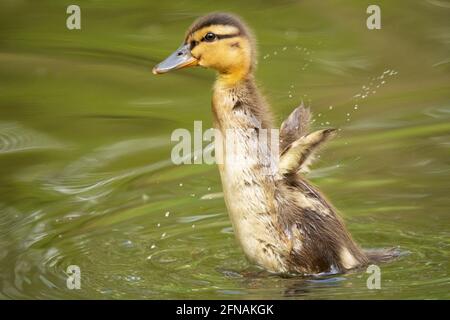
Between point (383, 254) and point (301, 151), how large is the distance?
726mm

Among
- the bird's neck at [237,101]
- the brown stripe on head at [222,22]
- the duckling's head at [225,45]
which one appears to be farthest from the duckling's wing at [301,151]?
the brown stripe on head at [222,22]

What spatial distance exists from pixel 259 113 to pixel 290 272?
0.78 metres

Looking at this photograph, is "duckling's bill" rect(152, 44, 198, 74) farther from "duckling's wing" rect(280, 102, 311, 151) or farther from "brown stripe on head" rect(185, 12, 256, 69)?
"duckling's wing" rect(280, 102, 311, 151)

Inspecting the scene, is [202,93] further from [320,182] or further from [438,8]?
[438,8]

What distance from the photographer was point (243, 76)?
6.49m

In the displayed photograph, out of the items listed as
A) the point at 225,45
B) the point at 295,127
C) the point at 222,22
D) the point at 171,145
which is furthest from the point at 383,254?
the point at 171,145

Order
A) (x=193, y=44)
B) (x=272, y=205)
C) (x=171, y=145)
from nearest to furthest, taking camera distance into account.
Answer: (x=272, y=205) < (x=193, y=44) < (x=171, y=145)

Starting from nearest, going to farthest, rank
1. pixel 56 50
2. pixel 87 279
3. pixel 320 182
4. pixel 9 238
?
pixel 87 279 → pixel 9 238 → pixel 320 182 → pixel 56 50

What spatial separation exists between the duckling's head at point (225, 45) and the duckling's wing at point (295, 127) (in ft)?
1.19

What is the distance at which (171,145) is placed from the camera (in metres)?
8.27

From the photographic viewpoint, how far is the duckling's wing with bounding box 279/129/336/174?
614 cm

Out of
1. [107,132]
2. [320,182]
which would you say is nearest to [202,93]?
[107,132]

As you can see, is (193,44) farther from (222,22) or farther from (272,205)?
(272,205)

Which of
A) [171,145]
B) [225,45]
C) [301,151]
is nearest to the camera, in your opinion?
[301,151]
